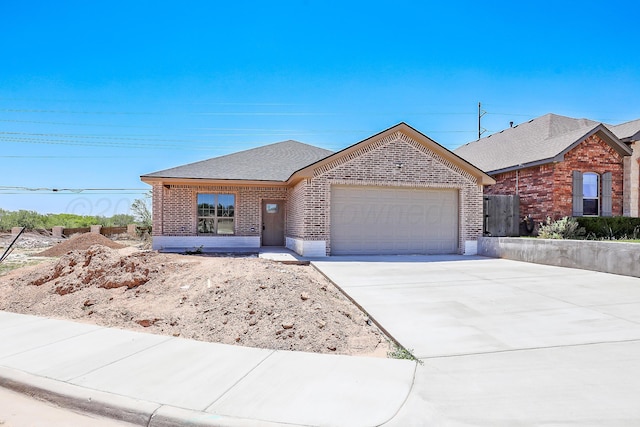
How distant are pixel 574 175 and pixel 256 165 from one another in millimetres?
14397

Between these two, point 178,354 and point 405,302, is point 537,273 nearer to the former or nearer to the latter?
point 405,302

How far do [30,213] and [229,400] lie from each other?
35.9m

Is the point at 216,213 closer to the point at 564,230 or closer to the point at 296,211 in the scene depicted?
the point at 296,211

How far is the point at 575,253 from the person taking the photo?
10.9m

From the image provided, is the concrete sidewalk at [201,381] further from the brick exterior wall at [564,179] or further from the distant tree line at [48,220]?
the distant tree line at [48,220]

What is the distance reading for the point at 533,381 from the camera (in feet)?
11.9

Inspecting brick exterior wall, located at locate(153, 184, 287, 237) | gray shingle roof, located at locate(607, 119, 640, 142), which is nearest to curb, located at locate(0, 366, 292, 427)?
brick exterior wall, located at locate(153, 184, 287, 237)

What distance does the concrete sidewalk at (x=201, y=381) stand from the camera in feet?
10.1

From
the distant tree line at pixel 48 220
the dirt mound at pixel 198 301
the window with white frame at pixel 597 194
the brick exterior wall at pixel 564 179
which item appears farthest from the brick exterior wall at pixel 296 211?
the distant tree line at pixel 48 220

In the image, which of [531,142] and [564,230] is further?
A: [531,142]

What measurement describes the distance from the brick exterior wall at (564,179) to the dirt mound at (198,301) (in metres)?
11.9

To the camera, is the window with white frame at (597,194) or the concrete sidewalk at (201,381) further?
the window with white frame at (597,194)

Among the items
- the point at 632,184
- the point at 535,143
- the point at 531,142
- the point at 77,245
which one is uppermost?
the point at 531,142

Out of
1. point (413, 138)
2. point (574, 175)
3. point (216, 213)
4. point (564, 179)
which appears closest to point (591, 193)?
point (574, 175)
